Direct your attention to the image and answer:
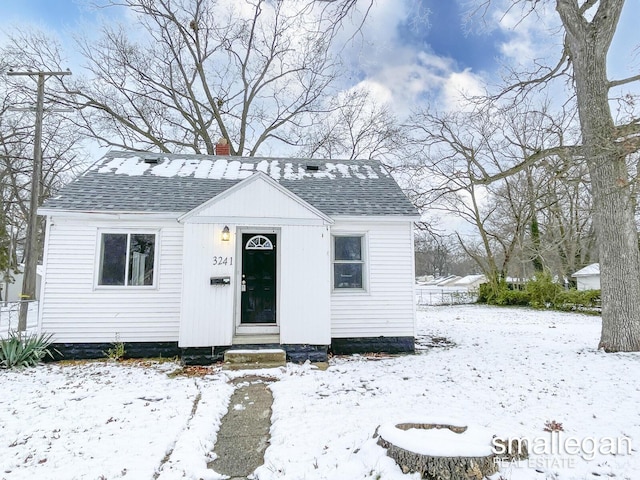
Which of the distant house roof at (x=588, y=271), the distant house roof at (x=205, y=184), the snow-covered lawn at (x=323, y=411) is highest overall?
the distant house roof at (x=205, y=184)

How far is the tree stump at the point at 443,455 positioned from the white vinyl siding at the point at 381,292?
4.94m

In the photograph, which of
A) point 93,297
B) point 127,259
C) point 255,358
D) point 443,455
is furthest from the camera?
point 127,259

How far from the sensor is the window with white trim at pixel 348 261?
818 cm

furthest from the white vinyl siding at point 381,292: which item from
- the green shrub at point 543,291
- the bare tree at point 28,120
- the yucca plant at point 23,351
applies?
the green shrub at point 543,291

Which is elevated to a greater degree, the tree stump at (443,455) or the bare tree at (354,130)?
the bare tree at (354,130)

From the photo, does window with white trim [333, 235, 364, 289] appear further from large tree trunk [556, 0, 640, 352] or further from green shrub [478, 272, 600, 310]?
green shrub [478, 272, 600, 310]

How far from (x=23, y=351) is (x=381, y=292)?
716 centimetres

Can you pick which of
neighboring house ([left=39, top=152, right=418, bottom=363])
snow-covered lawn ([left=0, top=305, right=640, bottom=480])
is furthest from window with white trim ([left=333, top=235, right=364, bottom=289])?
snow-covered lawn ([left=0, top=305, right=640, bottom=480])

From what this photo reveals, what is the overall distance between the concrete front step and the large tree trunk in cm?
645

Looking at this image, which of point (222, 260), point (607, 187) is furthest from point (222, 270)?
point (607, 187)

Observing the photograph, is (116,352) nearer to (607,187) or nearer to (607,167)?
(607,187)

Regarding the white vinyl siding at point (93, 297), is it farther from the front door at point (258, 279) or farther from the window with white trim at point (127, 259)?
the front door at point (258, 279)

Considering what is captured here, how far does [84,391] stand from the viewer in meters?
5.24

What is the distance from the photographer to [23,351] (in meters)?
6.66
